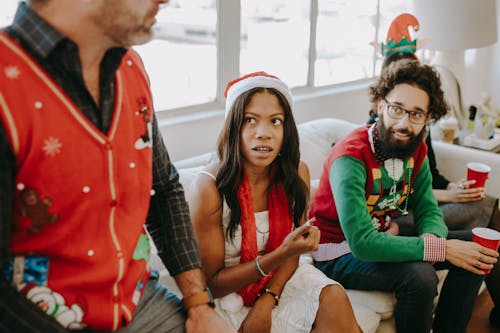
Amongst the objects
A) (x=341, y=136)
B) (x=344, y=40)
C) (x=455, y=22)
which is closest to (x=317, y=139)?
(x=341, y=136)

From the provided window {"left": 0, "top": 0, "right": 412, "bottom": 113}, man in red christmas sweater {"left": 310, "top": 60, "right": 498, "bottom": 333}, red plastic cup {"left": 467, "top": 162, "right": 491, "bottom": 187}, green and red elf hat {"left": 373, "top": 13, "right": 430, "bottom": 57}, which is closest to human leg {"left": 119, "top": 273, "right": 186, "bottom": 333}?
man in red christmas sweater {"left": 310, "top": 60, "right": 498, "bottom": 333}

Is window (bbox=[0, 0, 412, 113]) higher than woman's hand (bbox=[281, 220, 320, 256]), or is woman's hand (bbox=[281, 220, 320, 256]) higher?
window (bbox=[0, 0, 412, 113])

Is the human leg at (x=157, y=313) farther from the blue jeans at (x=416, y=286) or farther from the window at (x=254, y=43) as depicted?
the window at (x=254, y=43)

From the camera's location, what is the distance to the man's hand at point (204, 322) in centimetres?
116

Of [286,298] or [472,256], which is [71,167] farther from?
[472,256]

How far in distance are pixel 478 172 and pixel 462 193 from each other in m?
0.14

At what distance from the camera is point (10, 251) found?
0.91 m

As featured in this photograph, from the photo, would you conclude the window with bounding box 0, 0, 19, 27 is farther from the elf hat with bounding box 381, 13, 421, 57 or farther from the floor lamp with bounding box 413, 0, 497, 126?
the floor lamp with bounding box 413, 0, 497, 126

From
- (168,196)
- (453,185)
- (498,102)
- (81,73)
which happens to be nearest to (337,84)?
(453,185)

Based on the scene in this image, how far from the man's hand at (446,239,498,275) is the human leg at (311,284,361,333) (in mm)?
498

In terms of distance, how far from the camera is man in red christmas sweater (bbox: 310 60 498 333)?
171 centimetres

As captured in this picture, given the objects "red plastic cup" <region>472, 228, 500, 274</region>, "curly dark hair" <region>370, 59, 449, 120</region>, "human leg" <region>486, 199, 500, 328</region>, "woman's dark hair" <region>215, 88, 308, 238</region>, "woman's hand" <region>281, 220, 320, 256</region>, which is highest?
"curly dark hair" <region>370, 59, 449, 120</region>

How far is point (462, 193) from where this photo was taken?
2184mm

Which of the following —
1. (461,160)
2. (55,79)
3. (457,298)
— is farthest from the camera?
(461,160)
